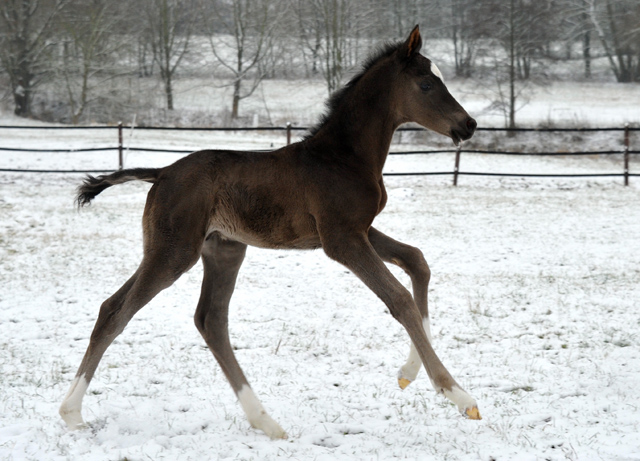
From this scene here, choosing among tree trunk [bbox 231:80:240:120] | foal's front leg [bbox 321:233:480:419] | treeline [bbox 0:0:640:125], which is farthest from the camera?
tree trunk [bbox 231:80:240:120]

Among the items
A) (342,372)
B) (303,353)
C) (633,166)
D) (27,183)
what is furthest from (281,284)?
(633,166)

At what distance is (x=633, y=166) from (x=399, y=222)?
1263cm

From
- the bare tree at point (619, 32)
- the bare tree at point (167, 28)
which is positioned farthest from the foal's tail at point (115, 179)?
the bare tree at point (619, 32)

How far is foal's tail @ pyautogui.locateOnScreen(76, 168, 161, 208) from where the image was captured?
3506 mm

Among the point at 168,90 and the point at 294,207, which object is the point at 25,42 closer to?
the point at 168,90

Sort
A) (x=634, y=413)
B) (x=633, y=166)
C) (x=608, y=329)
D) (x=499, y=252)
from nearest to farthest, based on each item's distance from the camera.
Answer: (x=634, y=413) → (x=608, y=329) → (x=499, y=252) → (x=633, y=166)

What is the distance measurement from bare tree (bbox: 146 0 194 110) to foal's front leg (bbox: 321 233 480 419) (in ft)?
97.0

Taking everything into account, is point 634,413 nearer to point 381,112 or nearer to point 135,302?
point 381,112

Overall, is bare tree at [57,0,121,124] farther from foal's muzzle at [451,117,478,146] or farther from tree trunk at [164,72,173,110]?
foal's muzzle at [451,117,478,146]

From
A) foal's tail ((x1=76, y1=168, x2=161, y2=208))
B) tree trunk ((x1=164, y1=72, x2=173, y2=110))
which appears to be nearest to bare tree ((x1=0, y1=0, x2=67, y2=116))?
tree trunk ((x1=164, y1=72, x2=173, y2=110))

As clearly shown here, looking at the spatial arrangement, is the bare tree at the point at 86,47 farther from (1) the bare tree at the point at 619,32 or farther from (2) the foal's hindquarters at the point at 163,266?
(2) the foal's hindquarters at the point at 163,266

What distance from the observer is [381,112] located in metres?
3.59

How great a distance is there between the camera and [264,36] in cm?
3200

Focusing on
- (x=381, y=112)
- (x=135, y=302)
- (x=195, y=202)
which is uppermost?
(x=381, y=112)
